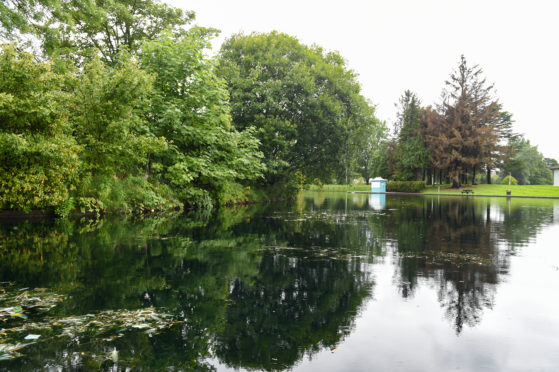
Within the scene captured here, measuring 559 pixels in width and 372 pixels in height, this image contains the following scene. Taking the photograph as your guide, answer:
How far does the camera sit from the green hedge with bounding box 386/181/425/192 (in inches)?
2258

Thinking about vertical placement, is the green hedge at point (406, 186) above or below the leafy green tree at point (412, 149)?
below

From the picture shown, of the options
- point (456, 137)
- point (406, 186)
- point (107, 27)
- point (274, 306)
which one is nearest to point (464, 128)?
point (456, 137)

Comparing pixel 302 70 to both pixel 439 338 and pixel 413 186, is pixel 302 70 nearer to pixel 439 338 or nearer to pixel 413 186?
pixel 439 338

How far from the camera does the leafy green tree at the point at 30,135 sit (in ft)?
38.0

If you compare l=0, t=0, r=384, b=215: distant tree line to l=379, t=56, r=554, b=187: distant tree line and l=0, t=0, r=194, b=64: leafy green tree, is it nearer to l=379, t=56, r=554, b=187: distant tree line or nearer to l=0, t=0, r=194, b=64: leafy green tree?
l=0, t=0, r=194, b=64: leafy green tree

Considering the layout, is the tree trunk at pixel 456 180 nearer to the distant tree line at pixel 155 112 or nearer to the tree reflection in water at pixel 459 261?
the distant tree line at pixel 155 112

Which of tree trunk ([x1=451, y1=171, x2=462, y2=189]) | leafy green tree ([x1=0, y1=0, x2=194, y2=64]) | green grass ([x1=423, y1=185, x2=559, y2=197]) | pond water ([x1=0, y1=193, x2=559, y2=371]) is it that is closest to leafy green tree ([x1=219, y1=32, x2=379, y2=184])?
leafy green tree ([x1=0, y1=0, x2=194, y2=64])

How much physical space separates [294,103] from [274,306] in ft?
84.9

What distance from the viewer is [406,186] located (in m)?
58.8

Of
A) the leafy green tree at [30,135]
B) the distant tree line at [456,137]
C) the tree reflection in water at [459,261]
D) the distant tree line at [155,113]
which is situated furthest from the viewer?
the distant tree line at [456,137]

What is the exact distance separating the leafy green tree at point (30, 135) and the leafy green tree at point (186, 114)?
5.83 m

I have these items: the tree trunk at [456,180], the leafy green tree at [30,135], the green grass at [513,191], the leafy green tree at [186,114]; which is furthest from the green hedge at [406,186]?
the leafy green tree at [30,135]

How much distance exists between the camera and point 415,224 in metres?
14.5

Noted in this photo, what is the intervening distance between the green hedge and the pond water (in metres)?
50.2
